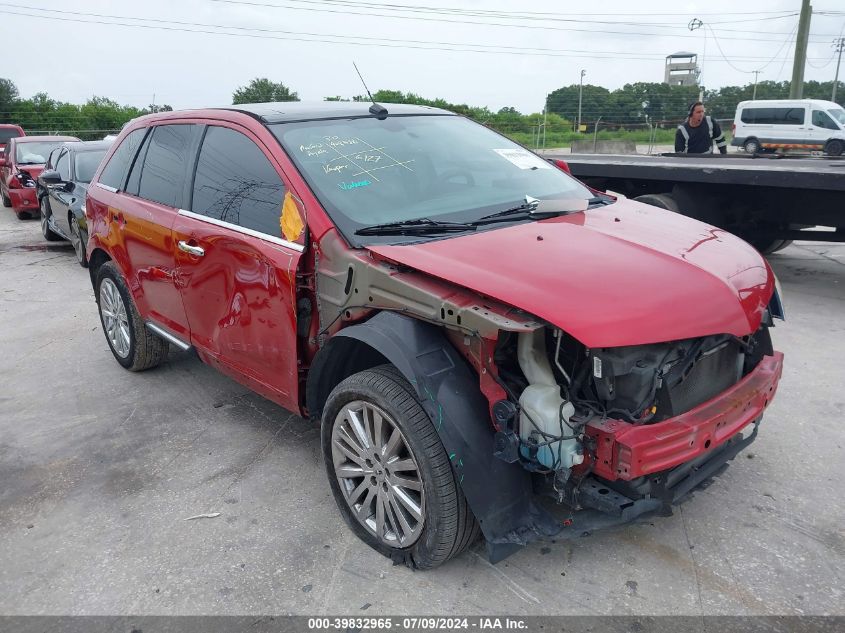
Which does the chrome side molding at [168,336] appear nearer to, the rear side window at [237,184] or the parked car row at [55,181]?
the rear side window at [237,184]

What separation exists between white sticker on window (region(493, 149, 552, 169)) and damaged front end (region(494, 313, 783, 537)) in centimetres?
167

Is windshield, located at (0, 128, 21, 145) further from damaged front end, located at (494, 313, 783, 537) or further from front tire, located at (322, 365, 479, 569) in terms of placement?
damaged front end, located at (494, 313, 783, 537)

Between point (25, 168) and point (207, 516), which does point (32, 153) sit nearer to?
point (25, 168)

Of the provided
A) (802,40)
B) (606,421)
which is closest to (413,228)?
(606,421)

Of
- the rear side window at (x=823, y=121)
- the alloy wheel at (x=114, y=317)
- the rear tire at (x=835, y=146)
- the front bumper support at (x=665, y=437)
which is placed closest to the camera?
the front bumper support at (x=665, y=437)

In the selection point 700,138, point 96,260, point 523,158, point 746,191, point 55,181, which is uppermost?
point 523,158

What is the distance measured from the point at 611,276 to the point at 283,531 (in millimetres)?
1845

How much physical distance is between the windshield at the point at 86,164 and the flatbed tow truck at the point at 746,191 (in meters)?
6.55

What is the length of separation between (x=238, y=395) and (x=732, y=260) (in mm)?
3210

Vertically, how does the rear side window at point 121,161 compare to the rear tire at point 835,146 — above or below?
above

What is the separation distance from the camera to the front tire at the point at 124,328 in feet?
15.7

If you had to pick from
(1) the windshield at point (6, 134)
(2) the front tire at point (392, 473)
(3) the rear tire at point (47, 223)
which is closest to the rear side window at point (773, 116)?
(3) the rear tire at point (47, 223)

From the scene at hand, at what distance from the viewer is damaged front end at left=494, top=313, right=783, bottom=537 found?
2311 millimetres

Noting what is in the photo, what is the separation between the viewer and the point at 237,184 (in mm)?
3482
